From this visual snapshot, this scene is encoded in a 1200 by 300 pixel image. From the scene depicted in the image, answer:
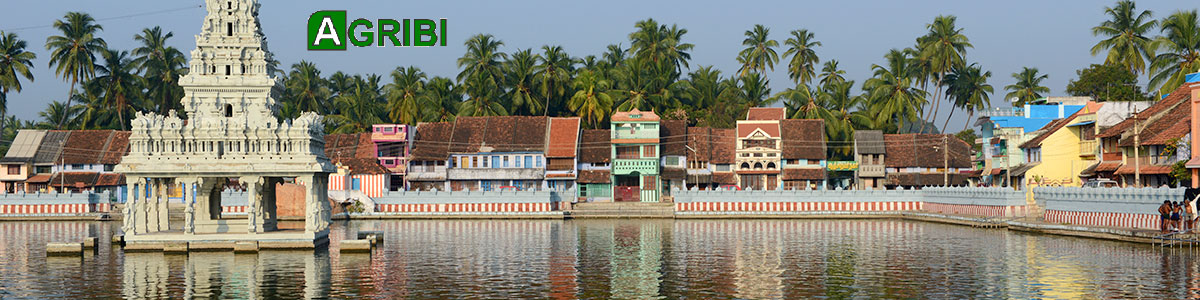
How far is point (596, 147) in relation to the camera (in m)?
94.5

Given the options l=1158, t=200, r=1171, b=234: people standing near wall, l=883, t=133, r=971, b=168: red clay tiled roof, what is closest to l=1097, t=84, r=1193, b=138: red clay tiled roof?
l=1158, t=200, r=1171, b=234: people standing near wall

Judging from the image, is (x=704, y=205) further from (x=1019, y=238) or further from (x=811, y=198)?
(x=1019, y=238)

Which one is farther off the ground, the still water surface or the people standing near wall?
the people standing near wall

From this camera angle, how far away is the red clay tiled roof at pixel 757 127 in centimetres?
9444

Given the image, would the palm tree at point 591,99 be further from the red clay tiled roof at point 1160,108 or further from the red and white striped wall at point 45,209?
the red clay tiled roof at point 1160,108

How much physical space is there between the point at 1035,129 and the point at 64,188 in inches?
2868

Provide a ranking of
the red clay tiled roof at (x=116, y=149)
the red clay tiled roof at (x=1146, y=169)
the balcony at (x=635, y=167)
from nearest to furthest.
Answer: the red clay tiled roof at (x=1146, y=169), the balcony at (x=635, y=167), the red clay tiled roof at (x=116, y=149)

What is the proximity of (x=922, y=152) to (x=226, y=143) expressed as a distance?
217ft

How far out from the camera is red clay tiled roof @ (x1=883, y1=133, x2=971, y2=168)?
315 ft

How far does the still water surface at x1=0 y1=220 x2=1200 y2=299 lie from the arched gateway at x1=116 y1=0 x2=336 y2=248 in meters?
1.84

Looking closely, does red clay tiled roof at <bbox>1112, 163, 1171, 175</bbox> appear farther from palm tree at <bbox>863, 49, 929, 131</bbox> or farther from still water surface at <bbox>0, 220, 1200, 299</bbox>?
palm tree at <bbox>863, 49, 929, 131</bbox>

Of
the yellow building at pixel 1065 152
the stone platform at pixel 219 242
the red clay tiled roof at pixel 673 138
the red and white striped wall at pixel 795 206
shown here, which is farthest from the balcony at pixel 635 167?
the stone platform at pixel 219 242

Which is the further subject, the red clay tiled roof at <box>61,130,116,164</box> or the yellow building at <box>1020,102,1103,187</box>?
the red clay tiled roof at <box>61,130,116,164</box>

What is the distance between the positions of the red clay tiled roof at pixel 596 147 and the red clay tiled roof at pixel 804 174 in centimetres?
1397
